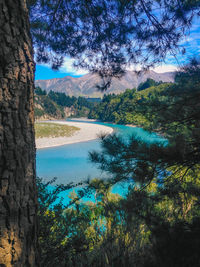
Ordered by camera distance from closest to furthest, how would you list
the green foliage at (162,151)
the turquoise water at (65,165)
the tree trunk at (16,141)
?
the tree trunk at (16,141) < the green foliage at (162,151) < the turquoise water at (65,165)

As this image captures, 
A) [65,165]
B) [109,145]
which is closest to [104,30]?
[109,145]

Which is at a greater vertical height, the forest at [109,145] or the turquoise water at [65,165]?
the forest at [109,145]

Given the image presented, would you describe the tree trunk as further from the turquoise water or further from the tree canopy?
the turquoise water

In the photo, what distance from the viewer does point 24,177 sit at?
0.87m

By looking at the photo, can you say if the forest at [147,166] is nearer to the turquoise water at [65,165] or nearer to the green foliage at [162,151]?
the green foliage at [162,151]

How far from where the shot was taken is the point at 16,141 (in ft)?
2.74

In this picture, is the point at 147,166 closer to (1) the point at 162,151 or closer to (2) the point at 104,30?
(1) the point at 162,151

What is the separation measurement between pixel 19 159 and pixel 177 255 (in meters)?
0.88

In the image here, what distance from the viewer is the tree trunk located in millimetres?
787

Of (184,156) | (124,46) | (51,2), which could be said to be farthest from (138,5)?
(184,156)

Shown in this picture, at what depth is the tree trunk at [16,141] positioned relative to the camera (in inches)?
31.0

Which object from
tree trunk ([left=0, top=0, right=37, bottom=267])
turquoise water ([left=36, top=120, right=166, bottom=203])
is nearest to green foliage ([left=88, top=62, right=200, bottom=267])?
tree trunk ([left=0, top=0, right=37, bottom=267])

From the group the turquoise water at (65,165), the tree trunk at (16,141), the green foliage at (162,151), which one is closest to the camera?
the tree trunk at (16,141)

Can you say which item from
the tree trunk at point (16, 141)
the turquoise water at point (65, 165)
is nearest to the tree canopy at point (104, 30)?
the tree trunk at point (16, 141)
